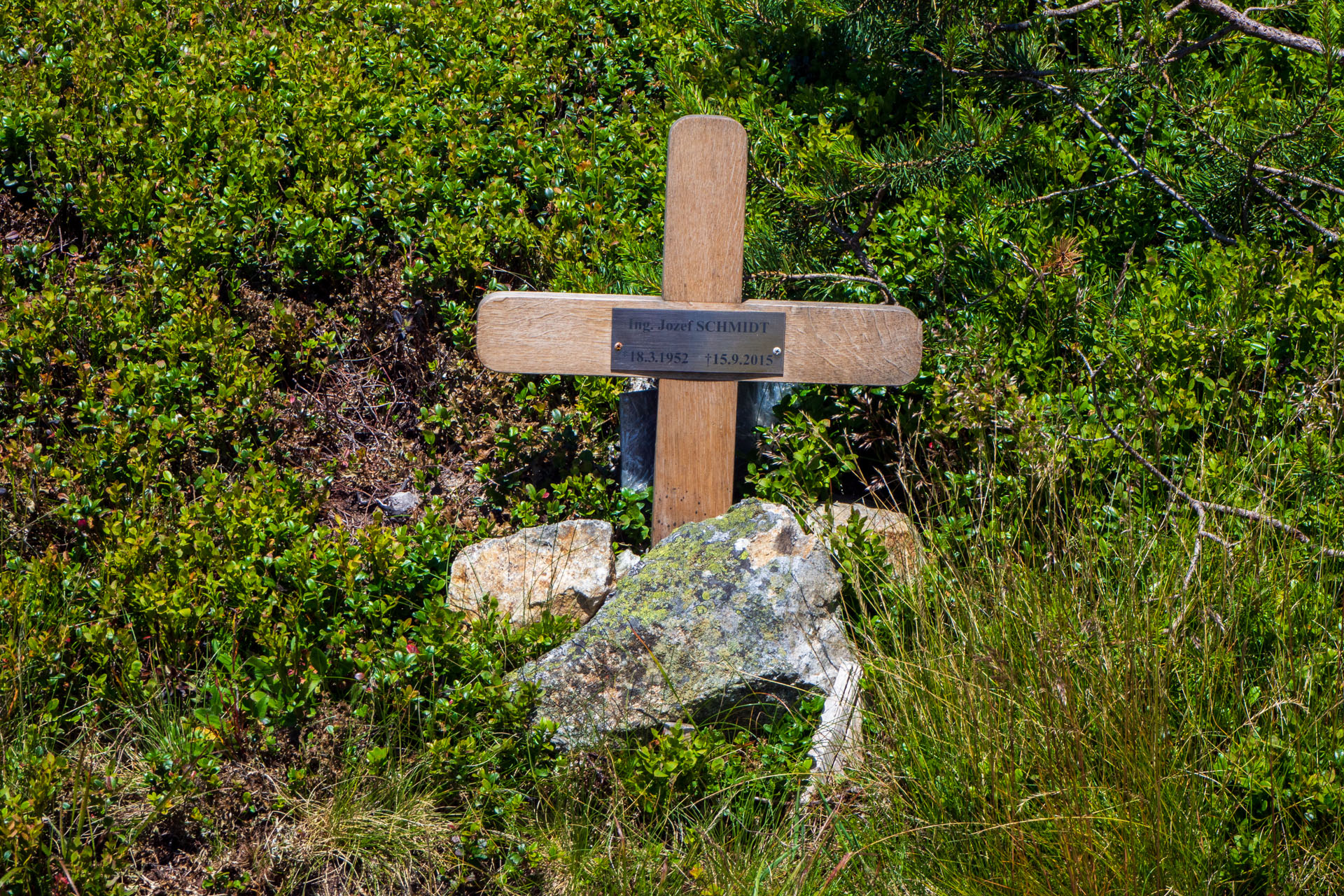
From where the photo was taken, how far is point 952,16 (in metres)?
3.86

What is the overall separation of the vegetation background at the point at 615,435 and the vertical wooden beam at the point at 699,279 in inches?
11.1

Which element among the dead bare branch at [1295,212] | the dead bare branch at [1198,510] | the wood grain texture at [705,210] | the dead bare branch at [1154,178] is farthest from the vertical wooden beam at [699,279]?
the dead bare branch at [1295,212]

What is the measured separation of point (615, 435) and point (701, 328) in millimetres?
919

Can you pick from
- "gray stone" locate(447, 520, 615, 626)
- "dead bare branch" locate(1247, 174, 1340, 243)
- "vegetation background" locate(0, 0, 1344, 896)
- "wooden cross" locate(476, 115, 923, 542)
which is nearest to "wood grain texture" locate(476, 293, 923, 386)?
"wooden cross" locate(476, 115, 923, 542)

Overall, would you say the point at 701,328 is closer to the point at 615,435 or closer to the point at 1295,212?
the point at 615,435

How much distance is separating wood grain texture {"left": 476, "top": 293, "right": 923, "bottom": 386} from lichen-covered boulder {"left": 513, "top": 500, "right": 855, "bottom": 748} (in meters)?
0.58

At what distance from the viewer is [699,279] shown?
345 cm

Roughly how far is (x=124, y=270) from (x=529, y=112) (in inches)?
82.2

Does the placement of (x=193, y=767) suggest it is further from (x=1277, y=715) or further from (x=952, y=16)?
(x=952, y=16)

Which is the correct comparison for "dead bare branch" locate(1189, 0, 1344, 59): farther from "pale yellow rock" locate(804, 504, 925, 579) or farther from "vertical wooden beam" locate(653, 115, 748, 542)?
"pale yellow rock" locate(804, 504, 925, 579)

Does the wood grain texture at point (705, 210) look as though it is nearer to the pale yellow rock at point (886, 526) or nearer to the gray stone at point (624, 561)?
the pale yellow rock at point (886, 526)

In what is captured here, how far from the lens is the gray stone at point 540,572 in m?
3.50

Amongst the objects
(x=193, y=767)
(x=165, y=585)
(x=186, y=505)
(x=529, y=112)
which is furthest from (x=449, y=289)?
(x=193, y=767)

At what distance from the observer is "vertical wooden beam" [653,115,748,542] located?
3.39 meters
